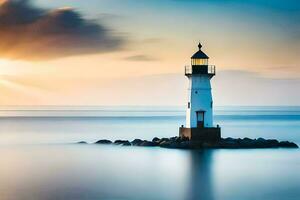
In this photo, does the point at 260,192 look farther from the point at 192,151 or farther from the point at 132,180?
the point at 192,151

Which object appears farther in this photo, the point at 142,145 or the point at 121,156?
the point at 142,145

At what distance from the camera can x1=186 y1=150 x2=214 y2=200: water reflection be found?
19922mm

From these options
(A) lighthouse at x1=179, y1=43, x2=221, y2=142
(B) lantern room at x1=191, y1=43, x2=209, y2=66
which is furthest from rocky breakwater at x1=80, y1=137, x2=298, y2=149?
(B) lantern room at x1=191, y1=43, x2=209, y2=66

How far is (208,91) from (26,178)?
30.8ft

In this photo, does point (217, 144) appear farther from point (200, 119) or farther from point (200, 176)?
point (200, 176)

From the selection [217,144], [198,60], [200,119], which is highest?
[198,60]

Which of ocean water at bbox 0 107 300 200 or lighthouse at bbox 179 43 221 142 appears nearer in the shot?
ocean water at bbox 0 107 300 200

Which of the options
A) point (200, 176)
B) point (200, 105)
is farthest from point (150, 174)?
point (200, 105)

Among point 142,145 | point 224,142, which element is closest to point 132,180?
point 224,142

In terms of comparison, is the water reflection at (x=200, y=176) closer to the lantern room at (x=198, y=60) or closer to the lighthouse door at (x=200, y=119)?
the lighthouse door at (x=200, y=119)

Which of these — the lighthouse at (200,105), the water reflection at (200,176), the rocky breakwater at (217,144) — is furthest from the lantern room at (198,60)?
the water reflection at (200,176)

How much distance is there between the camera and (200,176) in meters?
23.7

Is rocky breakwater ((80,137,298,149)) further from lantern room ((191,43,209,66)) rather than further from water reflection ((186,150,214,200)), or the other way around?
lantern room ((191,43,209,66))

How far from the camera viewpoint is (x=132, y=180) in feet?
73.9
